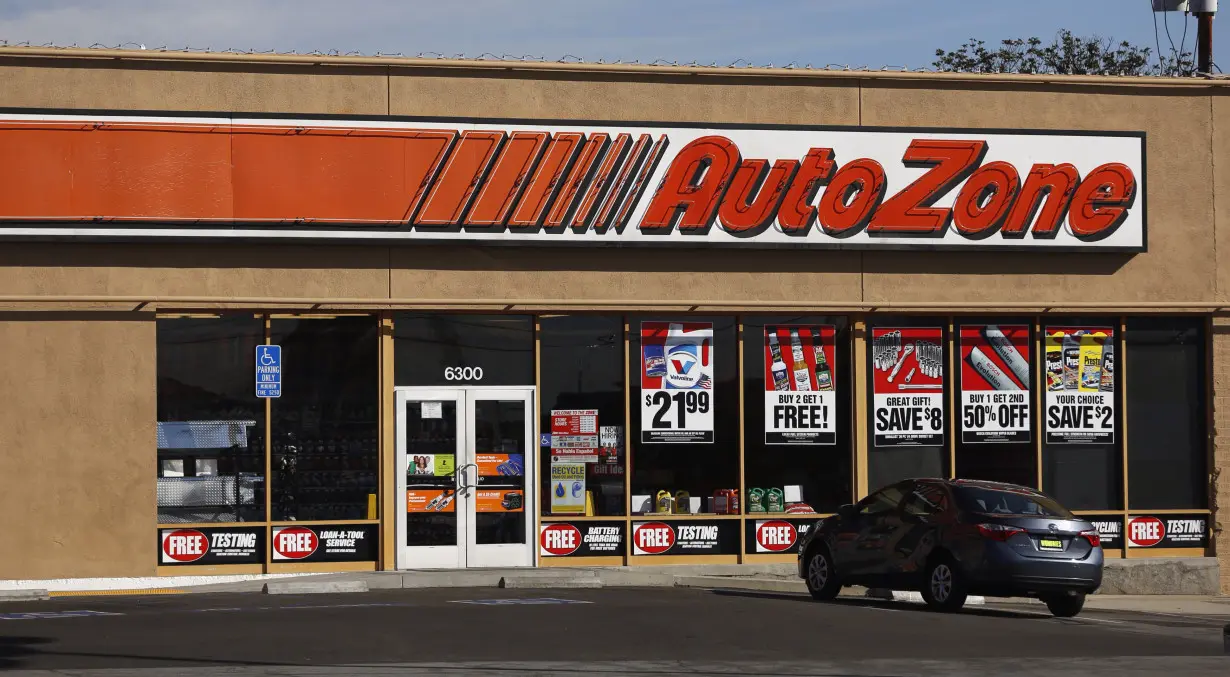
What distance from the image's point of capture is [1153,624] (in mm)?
16578

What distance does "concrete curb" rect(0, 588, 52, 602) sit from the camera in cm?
1877

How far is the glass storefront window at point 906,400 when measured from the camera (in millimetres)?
22938

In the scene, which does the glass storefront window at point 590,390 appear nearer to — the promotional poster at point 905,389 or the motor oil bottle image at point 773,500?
the motor oil bottle image at point 773,500

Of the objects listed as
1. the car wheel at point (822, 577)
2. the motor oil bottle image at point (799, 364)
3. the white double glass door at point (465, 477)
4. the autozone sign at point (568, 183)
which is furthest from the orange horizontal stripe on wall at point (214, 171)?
the car wheel at point (822, 577)

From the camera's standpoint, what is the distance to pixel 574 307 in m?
22.0

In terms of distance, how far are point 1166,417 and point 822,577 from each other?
24.9ft

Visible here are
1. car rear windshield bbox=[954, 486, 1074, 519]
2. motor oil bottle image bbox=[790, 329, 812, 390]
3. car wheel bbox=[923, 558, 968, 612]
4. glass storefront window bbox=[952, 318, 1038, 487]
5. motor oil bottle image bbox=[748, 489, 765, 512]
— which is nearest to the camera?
car wheel bbox=[923, 558, 968, 612]

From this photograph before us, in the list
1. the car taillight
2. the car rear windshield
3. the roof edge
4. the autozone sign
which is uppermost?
the roof edge

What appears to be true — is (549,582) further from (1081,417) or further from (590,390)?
(1081,417)

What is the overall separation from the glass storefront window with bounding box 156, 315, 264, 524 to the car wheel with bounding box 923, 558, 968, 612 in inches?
359

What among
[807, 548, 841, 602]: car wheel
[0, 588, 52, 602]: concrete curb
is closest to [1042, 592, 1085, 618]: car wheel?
[807, 548, 841, 602]: car wheel

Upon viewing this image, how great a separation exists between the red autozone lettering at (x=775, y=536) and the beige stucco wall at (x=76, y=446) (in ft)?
27.7

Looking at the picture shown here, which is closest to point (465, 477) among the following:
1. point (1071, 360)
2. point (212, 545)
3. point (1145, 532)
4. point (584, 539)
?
point (584, 539)

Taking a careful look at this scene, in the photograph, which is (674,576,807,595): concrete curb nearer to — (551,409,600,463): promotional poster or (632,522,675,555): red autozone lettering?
(632,522,675,555): red autozone lettering
